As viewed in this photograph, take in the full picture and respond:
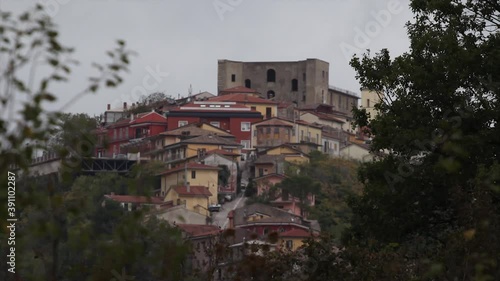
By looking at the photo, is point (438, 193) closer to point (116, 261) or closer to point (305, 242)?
point (305, 242)

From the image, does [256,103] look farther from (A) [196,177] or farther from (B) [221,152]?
(A) [196,177]

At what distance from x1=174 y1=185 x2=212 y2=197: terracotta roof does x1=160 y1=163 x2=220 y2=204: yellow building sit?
0.36 m

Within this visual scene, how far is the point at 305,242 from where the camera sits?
554 inches

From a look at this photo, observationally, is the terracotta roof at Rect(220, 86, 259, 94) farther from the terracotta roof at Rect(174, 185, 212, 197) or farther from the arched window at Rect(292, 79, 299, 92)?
the terracotta roof at Rect(174, 185, 212, 197)

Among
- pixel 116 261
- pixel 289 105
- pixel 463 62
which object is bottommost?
pixel 116 261

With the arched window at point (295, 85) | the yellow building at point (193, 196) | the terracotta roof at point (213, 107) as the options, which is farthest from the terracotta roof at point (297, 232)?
the arched window at point (295, 85)

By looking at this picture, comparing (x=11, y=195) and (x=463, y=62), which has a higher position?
(x=463, y=62)

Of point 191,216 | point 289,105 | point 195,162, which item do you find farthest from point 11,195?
point 289,105

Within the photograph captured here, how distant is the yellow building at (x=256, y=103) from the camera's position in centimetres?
10081

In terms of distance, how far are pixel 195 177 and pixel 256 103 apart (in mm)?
23007

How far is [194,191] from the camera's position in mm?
77125

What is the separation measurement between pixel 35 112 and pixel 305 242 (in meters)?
8.80

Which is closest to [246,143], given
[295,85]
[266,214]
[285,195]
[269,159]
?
[269,159]

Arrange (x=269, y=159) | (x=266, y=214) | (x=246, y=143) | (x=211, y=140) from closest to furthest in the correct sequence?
(x=266, y=214) → (x=269, y=159) → (x=211, y=140) → (x=246, y=143)
